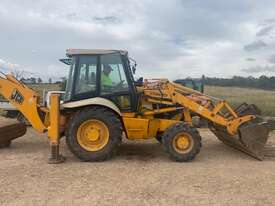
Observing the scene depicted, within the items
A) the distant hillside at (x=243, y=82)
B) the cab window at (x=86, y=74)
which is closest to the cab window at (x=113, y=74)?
the cab window at (x=86, y=74)

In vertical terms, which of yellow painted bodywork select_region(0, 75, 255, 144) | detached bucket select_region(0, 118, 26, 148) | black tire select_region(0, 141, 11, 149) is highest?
yellow painted bodywork select_region(0, 75, 255, 144)

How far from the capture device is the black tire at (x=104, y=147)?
946 centimetres

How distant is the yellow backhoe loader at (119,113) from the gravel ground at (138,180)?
0.37 m

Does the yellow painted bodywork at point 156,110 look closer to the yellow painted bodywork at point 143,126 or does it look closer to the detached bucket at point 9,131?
the yellow painted bodywork at point 143,126

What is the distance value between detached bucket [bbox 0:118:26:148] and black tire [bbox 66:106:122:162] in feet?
7.58

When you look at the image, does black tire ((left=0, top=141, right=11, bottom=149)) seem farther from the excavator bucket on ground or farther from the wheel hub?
the excavator bucket on ground

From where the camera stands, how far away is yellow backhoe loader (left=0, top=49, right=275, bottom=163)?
9500mm

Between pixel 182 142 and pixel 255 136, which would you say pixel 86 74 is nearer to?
pixel 182 142

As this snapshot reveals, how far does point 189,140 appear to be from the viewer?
9.61 m

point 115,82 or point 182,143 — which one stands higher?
point 115,82

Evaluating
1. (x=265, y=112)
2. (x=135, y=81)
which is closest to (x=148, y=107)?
(x=135, y=81)

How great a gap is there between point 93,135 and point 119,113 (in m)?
0.73

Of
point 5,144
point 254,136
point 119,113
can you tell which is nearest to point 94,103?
point 119,113

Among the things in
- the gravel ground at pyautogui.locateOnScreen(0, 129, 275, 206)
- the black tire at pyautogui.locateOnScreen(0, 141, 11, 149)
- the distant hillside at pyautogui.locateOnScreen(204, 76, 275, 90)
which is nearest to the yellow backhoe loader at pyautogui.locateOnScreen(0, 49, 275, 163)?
the gravel ground at pyautogui.locateOnScreen(0, 129, 275, 206)
